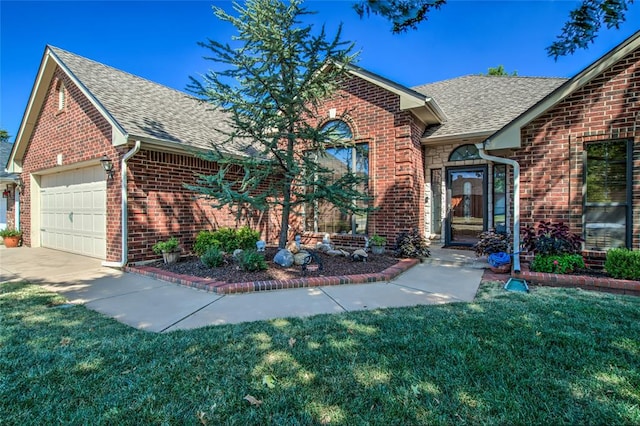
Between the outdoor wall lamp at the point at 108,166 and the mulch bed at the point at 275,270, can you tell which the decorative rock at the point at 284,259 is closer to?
the mulch bed at the point at 275,270

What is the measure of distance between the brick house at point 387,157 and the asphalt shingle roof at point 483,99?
6 cm

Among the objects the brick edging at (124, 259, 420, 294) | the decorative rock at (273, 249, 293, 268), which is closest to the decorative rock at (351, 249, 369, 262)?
the brick edging at (124, 259, 420, 294)

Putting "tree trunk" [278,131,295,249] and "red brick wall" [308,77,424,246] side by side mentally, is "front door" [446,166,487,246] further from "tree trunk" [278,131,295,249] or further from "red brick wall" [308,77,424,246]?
"tree trunk" [278,131,295,249]

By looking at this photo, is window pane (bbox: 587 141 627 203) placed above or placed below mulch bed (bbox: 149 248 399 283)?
above

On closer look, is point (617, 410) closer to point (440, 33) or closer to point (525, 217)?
point (525, 217)

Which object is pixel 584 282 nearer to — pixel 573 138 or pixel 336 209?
pixel 573 138

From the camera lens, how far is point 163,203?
7.50 metres

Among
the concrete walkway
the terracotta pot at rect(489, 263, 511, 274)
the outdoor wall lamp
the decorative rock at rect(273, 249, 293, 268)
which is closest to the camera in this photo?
the concrete walkway

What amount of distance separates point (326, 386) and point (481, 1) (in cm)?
674

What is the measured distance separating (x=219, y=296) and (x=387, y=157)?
556cm

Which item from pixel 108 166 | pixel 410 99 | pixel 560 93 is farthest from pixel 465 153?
pixel 108 166

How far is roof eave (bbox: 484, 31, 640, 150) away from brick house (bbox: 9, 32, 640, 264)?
0.8 inches

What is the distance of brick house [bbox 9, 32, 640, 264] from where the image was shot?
5684mm

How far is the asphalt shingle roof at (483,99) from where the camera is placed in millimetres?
8516
